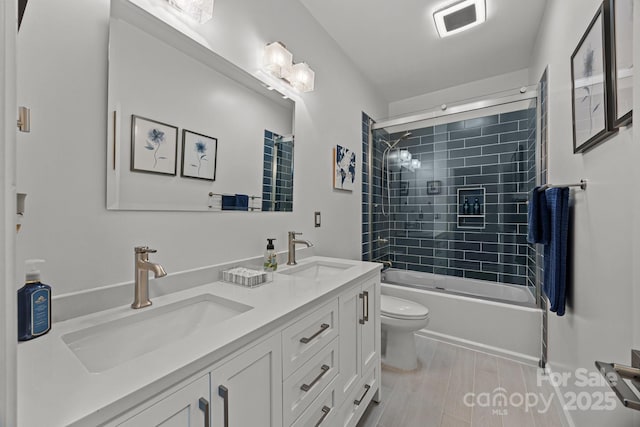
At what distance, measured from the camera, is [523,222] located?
279 centimetres

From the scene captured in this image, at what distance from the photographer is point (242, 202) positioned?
144 centimetres

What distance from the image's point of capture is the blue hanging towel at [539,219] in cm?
145

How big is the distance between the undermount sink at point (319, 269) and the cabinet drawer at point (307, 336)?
0.51 m

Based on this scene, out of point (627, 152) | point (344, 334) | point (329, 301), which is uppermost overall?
point (627, 152)

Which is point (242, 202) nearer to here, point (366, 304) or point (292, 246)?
point (292, 246)

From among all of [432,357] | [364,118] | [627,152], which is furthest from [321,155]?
[432,357]

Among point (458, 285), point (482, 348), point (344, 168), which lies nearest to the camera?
point (482, 348)

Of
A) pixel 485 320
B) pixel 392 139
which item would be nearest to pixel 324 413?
pixel 485 320

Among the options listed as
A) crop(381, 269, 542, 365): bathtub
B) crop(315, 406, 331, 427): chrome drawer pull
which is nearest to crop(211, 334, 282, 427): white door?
crop(315, 406, 331, 427): chrome drawer pull

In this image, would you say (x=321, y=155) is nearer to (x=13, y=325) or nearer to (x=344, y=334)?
(x=344, y=334)

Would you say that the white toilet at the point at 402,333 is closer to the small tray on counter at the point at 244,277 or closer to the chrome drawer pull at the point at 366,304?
the chrome drawer pull at the point at 366,304

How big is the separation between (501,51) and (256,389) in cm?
322

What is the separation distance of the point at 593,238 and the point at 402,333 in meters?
1.33

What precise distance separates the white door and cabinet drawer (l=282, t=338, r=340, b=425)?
1.8 inches
